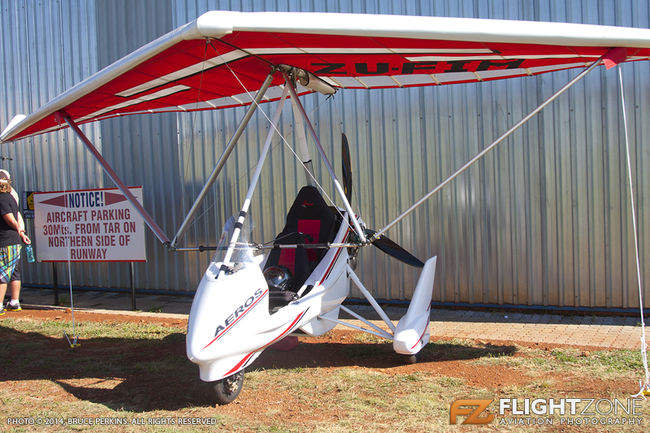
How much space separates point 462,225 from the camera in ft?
27.0

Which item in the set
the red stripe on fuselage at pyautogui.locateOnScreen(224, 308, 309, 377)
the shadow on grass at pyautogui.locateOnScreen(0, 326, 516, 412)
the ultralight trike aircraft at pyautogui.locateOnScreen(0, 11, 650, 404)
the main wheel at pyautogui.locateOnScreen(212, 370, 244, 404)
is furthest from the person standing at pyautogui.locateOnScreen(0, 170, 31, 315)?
the red stripe on fuselage at pyautogui.locateOnScreen(224, 308, 309, 377)

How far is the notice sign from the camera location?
29.4ft

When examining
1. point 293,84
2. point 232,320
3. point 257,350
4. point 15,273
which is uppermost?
point 293,84

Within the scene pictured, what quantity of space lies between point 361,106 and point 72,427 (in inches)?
245

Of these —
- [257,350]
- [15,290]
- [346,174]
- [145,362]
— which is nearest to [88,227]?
[15,290]

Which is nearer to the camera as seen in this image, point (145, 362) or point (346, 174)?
point (145, 362)

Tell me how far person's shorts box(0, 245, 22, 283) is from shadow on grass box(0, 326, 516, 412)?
194cm

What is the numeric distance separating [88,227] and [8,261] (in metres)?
1.31

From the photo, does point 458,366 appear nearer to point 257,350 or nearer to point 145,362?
point 257,350

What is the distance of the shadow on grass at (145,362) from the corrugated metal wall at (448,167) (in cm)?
218

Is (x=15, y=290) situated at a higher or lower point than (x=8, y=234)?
lower

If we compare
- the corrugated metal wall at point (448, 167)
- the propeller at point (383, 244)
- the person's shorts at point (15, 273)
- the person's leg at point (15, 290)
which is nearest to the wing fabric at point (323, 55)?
the propeller at point (383, 244)

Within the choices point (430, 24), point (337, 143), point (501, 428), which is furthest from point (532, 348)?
point (337, 143)

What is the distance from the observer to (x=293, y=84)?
19.1 feet
